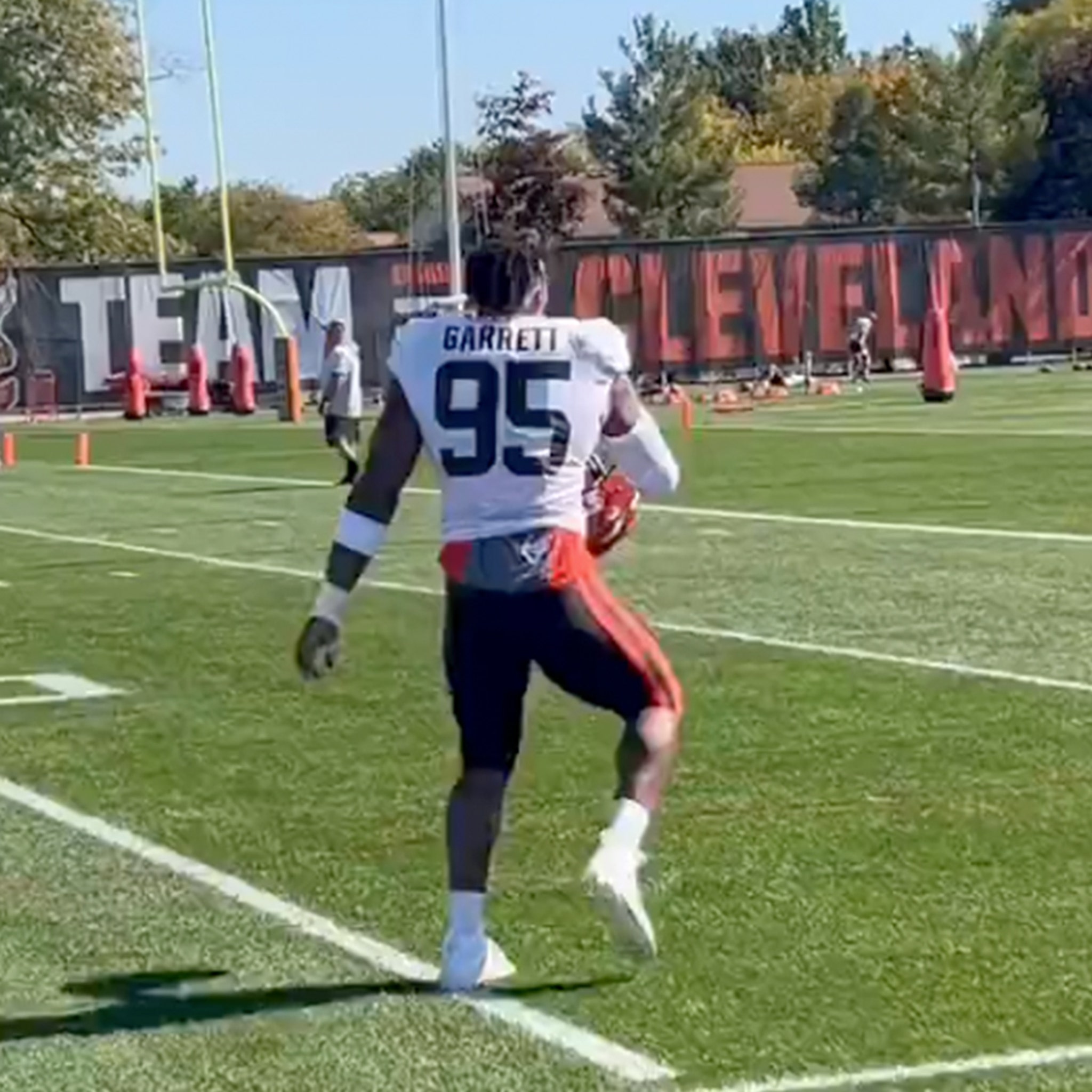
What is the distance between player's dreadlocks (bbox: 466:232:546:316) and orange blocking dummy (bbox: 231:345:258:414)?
43.9 metres

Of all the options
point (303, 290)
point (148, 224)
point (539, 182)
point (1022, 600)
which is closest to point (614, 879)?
point (1022, 600)

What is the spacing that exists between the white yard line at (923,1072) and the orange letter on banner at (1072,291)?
175 ft

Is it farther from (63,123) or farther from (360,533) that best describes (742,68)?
(360,533)

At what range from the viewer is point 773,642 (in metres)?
13.2

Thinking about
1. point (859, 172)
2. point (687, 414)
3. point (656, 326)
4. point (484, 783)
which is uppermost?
point (859, 172)

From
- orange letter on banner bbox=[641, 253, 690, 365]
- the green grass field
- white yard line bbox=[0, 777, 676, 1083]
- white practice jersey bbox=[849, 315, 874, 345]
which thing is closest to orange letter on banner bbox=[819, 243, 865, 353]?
white practice jersey bbox=[849, 315, 874, 345]

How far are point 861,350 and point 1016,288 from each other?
6381mm

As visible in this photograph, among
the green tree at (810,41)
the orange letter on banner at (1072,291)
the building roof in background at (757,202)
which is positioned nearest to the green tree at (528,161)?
the building roof in background at (757,202)

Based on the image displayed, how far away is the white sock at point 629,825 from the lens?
6617mm

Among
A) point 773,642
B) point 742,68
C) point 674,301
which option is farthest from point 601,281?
point 742,68

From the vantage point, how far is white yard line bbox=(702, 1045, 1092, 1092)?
5793 millimetres

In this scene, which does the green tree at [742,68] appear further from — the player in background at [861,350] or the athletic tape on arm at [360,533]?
the athletic tape on arm at [360,533]

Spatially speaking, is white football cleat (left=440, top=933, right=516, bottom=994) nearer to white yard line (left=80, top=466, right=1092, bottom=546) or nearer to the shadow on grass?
the shadow on grass

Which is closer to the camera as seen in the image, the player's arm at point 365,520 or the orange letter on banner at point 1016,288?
the player's arm at point 365,520
